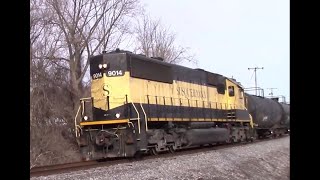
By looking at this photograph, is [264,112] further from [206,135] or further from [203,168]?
[203,168]

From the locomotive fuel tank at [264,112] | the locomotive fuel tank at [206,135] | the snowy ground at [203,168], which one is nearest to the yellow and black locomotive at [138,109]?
the locomotive fuel tank at [206,135]

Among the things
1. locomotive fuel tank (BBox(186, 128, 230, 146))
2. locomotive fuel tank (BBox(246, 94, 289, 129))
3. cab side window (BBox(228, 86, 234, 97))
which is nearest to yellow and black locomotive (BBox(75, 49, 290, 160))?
locomotive fuel tank (BBox(186, 128, 230, 146))

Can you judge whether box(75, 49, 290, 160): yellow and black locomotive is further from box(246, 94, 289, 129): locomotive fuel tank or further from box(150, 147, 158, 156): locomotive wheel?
box(246, 94, 289, 129): locomotive fuel tank

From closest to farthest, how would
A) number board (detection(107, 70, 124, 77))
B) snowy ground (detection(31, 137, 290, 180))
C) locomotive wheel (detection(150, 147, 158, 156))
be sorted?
snowy ground (detection(31, 137, 290, 180)) < number board (detection(107, 70, 124, 77)) < locomotive wheel (detection(150, 147, 158, 156))

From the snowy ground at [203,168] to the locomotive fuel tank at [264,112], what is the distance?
9.29m

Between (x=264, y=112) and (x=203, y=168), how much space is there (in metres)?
18.0

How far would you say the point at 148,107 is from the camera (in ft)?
48.9

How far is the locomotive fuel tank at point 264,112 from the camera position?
27.0 m

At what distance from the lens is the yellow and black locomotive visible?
44.9 ft

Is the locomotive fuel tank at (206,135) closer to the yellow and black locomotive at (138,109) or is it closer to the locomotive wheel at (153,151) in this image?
the yellow and black locomotive at (138,109)

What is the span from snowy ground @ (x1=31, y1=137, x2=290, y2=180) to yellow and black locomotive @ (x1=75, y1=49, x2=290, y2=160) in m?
1.35

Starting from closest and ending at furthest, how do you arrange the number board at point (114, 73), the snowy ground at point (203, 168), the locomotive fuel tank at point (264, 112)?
the snowy ground at point (203, 168) → the number board at point (114, 73) → the locomotive fuel tank at point (264, 112)
